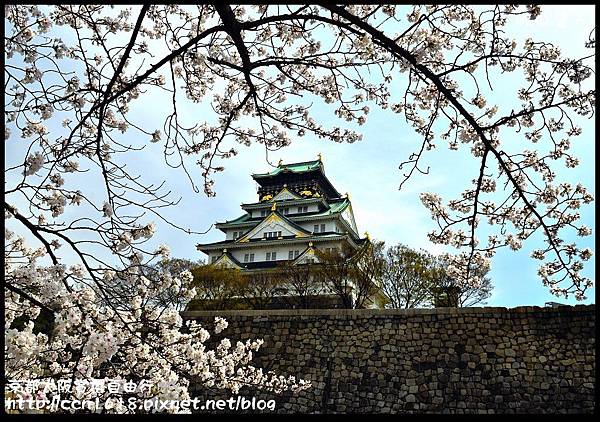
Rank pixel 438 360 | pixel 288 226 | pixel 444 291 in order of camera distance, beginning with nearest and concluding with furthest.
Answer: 1. pixel 438 360
2. pixel 444 291
3. pixel 288 226

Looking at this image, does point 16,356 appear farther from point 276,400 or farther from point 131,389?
point 276,400

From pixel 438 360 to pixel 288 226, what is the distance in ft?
43.9

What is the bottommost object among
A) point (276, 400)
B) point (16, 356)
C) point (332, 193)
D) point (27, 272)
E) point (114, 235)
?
point (276, 400)

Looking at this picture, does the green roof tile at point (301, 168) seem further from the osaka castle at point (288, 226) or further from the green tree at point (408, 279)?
the green tree at point (408, 279)

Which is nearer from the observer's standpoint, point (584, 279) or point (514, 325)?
point (584, 279)

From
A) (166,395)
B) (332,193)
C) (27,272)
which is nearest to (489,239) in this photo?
(166,395)

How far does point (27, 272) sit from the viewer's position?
251cm

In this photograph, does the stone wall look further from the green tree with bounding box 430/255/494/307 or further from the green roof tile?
the green roof tile

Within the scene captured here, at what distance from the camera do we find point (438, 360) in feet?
25.7

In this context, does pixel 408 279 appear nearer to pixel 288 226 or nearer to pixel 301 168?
pixel 288 226

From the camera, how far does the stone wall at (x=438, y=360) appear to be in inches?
290

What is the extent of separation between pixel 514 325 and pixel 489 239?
5463mm

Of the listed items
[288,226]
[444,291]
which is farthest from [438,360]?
[288,226]
